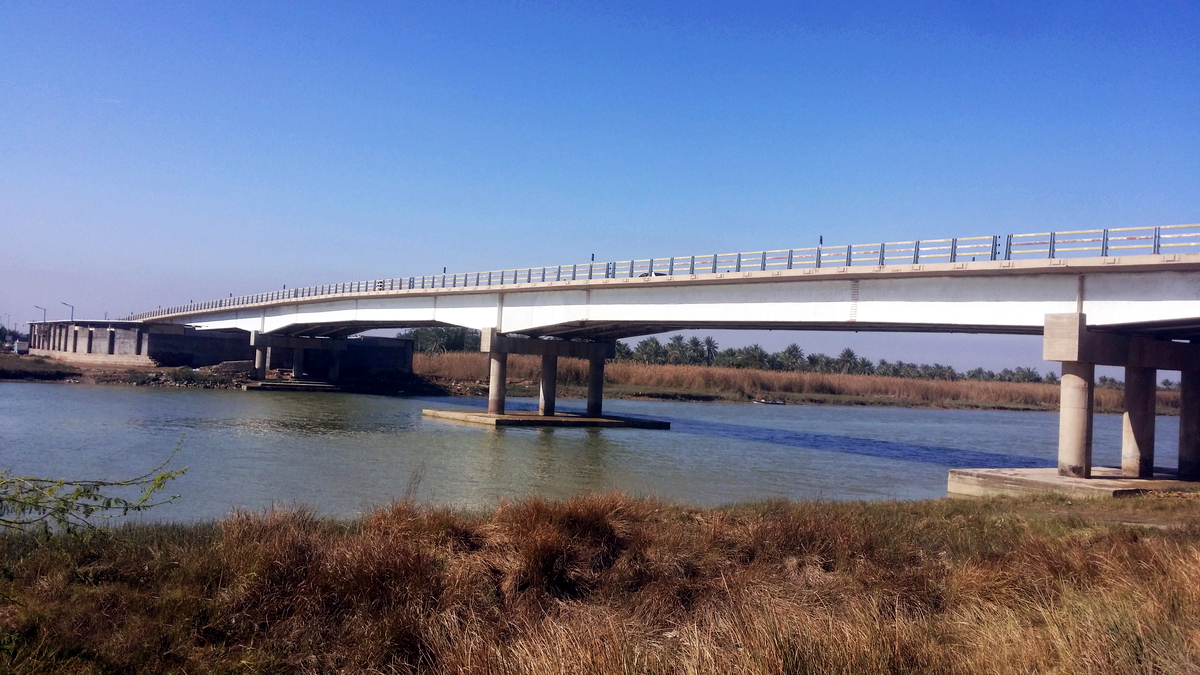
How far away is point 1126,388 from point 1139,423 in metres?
1.25

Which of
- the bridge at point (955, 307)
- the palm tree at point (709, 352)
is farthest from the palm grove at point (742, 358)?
the bridge at point (955, 307)

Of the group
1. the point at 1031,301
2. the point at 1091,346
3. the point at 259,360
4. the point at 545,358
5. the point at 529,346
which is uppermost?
the point at 1031,301

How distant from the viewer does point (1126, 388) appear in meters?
30.2

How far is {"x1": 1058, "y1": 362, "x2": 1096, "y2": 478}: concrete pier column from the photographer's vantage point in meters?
26.8

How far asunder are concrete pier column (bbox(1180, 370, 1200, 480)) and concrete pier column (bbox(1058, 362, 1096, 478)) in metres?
7.18

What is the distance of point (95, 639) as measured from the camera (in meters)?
8.19

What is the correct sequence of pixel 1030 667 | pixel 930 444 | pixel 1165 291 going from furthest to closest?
Answer: pixel 930 444, pixel 1165 291, pixel 1030 667

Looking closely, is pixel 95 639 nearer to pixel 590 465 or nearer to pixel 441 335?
pixel 590 465

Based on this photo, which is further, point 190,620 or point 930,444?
point 930,444

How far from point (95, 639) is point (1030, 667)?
8200 millimetres

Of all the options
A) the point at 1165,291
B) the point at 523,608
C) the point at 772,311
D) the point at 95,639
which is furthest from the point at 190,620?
the point at 772,311

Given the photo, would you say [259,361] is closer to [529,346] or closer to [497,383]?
[497,383]

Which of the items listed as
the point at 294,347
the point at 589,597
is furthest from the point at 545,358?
the point at 589,597

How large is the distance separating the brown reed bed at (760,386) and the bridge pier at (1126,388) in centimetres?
5878
